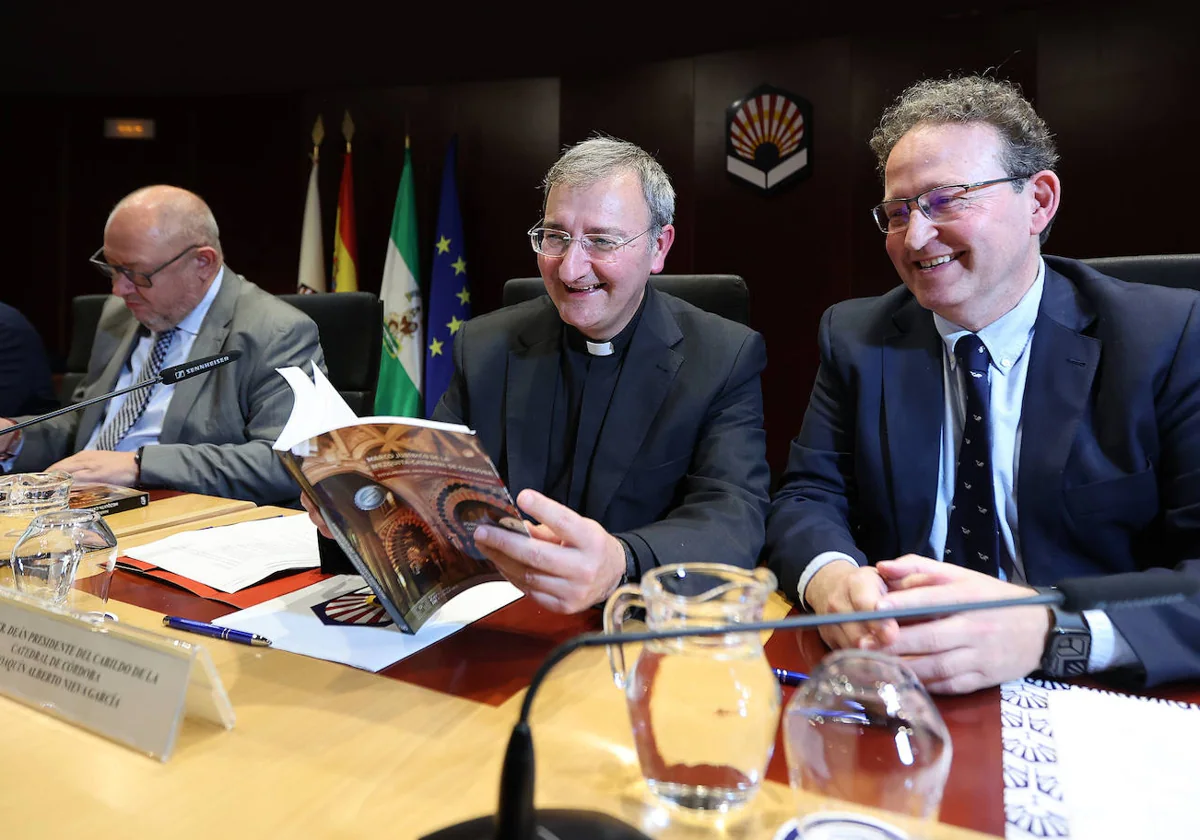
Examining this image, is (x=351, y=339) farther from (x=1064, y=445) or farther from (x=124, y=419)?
(x=1064, y=445)

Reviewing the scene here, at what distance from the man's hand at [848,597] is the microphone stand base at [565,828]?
35 centimetres

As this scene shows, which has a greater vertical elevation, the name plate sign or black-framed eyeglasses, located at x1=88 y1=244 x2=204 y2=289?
black-framed eyeglasses, located at x1=88 y1=244 x2=204 y2=289

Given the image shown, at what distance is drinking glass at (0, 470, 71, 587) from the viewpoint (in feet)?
3.96

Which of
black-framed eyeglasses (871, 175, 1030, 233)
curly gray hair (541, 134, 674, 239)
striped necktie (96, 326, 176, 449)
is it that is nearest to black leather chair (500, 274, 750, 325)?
curly gray hair (541, 134, 674, 239)

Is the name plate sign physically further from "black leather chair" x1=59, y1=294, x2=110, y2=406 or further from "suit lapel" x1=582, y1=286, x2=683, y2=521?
"black leather chair" x1=59, y1=294, x2=110, y2=406

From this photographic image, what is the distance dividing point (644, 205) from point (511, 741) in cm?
127

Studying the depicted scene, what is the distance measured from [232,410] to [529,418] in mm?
1108

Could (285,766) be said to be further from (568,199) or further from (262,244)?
(262,244)

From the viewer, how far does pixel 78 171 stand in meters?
5.20

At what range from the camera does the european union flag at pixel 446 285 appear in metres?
4.47

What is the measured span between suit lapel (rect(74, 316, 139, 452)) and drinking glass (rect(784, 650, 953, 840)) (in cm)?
252

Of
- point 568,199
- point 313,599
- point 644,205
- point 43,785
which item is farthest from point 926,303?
point 43,785

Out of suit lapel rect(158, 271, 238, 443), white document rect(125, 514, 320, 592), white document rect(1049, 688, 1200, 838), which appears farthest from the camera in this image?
suit lapel rect(158, 271, 238, 443)

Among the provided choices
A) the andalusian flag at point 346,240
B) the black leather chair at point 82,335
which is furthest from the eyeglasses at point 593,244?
the andalusian flag at point 346,240
